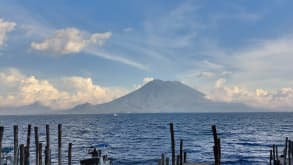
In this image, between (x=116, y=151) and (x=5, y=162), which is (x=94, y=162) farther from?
(x=116, y=151)

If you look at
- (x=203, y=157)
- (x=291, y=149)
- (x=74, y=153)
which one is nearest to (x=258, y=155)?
(x=203, y=157)

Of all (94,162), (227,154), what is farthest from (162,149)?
(94,162)

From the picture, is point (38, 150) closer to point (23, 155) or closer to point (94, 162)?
point (23, 155)

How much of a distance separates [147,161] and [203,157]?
774 cm

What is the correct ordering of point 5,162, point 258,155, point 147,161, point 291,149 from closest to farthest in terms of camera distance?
point 291,149 → point 5,162 → point 147,161 → point 258,155

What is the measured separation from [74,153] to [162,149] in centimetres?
1418

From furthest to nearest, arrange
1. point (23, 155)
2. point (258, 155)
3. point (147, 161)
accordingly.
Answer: point (258, 155) → point (147, 161) → point (23, 155)

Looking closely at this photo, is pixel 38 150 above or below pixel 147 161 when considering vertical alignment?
above

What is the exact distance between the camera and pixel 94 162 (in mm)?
37969

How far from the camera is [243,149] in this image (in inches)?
2621

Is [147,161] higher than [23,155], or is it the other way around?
[23,155]

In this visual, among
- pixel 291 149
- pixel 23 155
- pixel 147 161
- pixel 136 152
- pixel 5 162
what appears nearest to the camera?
pixel 23 155

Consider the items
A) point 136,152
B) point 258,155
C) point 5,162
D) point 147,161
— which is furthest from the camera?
point 136,152

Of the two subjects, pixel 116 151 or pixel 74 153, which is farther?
pixel 116 151
